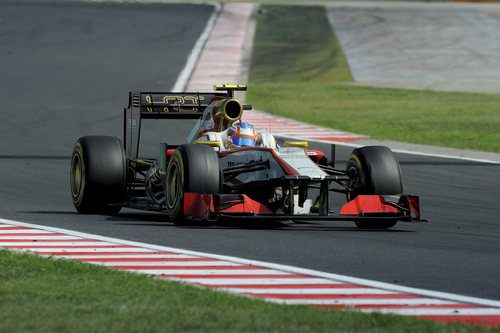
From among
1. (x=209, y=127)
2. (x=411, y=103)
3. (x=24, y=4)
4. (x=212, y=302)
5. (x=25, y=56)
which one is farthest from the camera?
(x=24, y=4)

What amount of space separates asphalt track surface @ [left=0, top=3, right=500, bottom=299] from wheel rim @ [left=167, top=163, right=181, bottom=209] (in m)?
0.28

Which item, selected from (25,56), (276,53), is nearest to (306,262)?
(25,56)

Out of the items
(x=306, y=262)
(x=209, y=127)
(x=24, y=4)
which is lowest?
(x=306, y=262)

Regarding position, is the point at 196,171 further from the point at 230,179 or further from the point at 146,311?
the point at 146,311

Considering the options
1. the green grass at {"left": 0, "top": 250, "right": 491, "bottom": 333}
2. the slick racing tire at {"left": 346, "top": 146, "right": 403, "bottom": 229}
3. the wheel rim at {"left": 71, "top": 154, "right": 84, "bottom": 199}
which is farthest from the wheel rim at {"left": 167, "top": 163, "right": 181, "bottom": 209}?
the green grass at {"left": 0, "top": 250, "right": 491, "bottom": 333}

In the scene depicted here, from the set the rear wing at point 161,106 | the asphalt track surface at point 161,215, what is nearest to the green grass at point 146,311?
the asphalt track surface at point 161,215

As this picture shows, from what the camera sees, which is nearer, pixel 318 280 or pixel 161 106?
pixel 318 280

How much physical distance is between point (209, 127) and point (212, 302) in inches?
250

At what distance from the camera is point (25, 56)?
41.2 meters

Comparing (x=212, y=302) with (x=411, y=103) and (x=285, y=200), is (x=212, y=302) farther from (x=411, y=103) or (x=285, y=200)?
(x=411, y=103)

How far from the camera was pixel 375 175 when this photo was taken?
566 inches

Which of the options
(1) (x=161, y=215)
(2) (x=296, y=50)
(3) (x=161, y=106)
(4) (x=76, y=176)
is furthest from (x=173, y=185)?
(2) (x=296, y=50)

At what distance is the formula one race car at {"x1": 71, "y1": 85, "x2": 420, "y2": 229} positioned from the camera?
539 inches

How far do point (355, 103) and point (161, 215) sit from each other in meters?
17.6
